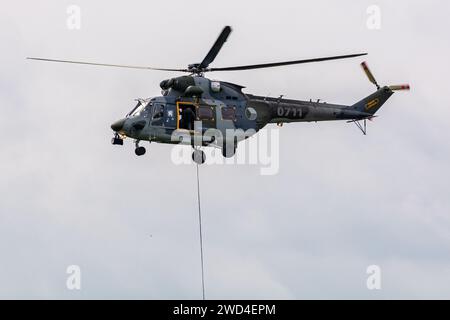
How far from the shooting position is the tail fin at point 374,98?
51031 millimetres

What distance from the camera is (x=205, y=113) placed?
46.4 m

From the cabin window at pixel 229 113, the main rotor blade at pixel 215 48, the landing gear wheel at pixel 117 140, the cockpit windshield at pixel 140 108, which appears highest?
the main rotor blade at pixel 215 48

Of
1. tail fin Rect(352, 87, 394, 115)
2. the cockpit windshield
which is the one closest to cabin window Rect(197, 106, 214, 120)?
the cockpit windshield

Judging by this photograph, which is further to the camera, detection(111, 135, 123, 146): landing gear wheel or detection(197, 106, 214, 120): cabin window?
detection(197, 106, 214, 120): cabin window

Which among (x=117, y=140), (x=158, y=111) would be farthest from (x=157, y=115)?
(x=117, y=140)

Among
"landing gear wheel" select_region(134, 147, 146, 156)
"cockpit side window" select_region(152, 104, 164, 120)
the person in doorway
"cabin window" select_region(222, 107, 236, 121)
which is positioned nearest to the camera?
"landing gear wheel" select_region(134, 147, 146, 156)

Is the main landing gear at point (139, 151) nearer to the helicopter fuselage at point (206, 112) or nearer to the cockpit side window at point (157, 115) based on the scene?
the helicopter fuselage at point (206, 112)

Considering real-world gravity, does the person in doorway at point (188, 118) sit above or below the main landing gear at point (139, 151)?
above

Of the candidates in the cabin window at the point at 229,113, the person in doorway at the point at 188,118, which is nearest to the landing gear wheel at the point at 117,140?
the person in doorway at the point at 188,118

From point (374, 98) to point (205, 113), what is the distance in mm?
8620

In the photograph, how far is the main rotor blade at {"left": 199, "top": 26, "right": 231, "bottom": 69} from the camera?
44094 millimetres

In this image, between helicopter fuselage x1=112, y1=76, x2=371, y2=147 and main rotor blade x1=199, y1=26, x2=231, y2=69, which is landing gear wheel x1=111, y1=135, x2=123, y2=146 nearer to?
helicopter fuselage x1=112, y1=76, x2=371, y2=147
